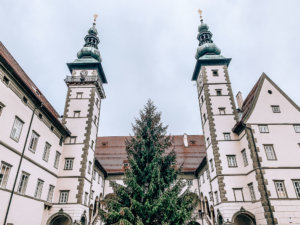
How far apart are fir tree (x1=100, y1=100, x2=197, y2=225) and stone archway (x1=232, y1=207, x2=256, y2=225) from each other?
7.18 meters

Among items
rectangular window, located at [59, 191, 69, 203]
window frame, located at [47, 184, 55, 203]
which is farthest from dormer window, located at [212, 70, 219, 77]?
window frame, located at [47, 184, 55, 203]

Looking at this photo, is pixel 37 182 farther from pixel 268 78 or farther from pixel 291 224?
pixel 268 78

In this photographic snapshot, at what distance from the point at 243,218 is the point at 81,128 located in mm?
19043

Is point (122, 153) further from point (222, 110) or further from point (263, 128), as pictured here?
point (263, 128)

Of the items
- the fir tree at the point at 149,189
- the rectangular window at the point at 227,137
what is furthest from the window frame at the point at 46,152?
the rectangular window at the point at 227,137

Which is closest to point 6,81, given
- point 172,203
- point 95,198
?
point 172,203

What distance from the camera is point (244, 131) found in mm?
21750

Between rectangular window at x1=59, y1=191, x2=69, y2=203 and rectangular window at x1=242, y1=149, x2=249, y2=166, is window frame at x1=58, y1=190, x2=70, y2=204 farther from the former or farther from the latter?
rectangular window at x1=242, y1=149, x2=249, y2=166

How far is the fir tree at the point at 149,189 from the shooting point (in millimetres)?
13062

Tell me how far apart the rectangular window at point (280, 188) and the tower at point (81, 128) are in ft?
57.2

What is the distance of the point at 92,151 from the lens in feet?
85.4

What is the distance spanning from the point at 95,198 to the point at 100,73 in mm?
16606

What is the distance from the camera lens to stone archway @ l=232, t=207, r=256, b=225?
63.8 feet

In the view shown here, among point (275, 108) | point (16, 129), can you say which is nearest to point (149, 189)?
point (16, 129)
